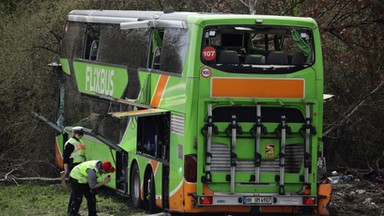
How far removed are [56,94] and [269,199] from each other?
11.4m

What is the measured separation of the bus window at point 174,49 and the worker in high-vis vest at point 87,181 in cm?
212

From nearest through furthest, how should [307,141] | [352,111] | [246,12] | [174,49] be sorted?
[307,141], [174,49], [352,111], [246,12]

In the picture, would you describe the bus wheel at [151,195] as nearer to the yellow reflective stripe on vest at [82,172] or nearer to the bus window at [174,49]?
Answer: the yellow reflective stripe on vest at [82,172]

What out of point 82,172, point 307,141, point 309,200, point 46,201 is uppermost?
point 307,141

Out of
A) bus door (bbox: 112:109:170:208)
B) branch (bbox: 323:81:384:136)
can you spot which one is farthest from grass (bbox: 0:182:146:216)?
branch (bbox: 323:81:384:136)

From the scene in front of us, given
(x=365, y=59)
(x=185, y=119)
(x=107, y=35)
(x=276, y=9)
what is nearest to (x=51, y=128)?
(x=107, y=35)

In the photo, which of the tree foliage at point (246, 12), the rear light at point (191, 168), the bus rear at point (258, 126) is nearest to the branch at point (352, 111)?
the tree foliage at point (246, 12)

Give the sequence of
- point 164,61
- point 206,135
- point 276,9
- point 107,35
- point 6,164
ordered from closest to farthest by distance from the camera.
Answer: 1. point 206,135
2. point 164,61
3. point 107,35
4. point 276,9
5. point 6,164

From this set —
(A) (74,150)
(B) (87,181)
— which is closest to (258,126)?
(B) (87,181)

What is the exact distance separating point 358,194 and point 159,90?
210 inches

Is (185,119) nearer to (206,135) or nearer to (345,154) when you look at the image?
(206,135)

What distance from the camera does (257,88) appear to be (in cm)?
→ 1609

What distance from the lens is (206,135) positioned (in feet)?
52.0

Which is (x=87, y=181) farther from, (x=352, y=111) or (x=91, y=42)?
(x=352, y=111)
